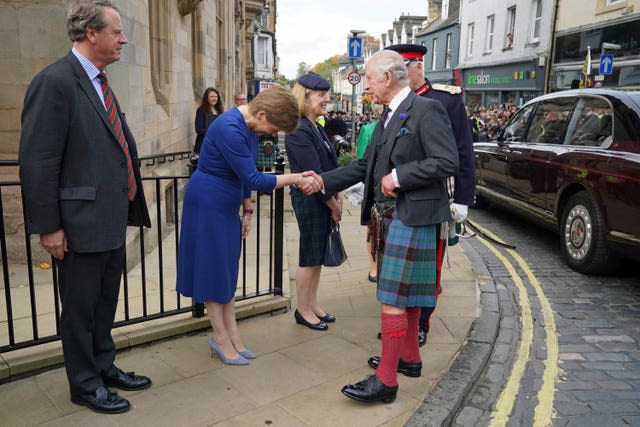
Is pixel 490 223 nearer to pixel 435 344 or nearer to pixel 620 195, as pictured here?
pixel 620 195

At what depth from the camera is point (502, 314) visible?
192 inches

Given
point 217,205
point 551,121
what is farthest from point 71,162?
point 551,121

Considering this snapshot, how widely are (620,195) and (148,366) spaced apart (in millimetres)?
4507

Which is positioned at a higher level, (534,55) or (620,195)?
(534,55)

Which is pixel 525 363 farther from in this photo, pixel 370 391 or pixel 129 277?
pixel 129 277

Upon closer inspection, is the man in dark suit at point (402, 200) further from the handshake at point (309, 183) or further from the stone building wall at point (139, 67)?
the stone building wall at point (139, 67)

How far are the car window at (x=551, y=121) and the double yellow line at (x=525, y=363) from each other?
195 cm

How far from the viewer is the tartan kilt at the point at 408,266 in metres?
3.08

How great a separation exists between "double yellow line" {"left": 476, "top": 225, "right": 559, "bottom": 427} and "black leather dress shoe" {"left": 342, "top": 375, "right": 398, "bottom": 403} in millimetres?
615

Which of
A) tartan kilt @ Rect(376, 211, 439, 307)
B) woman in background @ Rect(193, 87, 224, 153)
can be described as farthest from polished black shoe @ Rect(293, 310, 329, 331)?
woman in background @ Rect(193, 87, 224, 153)

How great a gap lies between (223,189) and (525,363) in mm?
2505

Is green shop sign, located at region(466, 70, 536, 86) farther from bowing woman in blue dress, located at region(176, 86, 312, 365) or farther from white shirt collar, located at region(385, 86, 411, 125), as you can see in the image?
bowing woman in blue dress, located at region(176, 86, 312, 365)

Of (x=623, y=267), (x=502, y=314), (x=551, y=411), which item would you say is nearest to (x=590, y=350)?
(x=502, y=314)

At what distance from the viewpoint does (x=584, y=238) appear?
5984 millimetres
